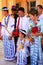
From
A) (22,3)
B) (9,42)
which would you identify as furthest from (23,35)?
(22,3)

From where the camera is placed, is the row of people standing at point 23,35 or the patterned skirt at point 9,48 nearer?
the row of people standing at point 23,35

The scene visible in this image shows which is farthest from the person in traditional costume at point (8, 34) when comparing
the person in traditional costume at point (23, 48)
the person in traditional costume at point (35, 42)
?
the person in traditional costume at point (35, 42)

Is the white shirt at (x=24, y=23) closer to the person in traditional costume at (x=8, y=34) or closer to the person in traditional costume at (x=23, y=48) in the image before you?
the person in traditional costume at (x=23, y=48)

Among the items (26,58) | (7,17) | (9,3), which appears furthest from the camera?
(9,3)

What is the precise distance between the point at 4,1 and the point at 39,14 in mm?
11973

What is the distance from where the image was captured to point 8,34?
6891 mm

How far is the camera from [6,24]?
6.95 metres

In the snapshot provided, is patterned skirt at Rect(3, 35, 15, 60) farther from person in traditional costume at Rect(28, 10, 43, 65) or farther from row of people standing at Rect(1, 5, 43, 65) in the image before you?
person in traditional costume at Rect(28, 10, 43, 65)

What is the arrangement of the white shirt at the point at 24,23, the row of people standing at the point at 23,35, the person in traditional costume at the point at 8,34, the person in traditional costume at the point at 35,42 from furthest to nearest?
the person in traditional costume at the point at 8,34 → the white shirt at the point at 24,23 → the row of people standing at the point at 23,35 → the person in traditional costume at the point at 35,42

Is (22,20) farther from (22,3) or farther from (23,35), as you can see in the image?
(22,3)

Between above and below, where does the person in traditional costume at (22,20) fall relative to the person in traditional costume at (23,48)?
above

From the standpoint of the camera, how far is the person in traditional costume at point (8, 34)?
22.6ft

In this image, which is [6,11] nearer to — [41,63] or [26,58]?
[26,58]

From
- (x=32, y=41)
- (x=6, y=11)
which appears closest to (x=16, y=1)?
(x=6, y=11)
